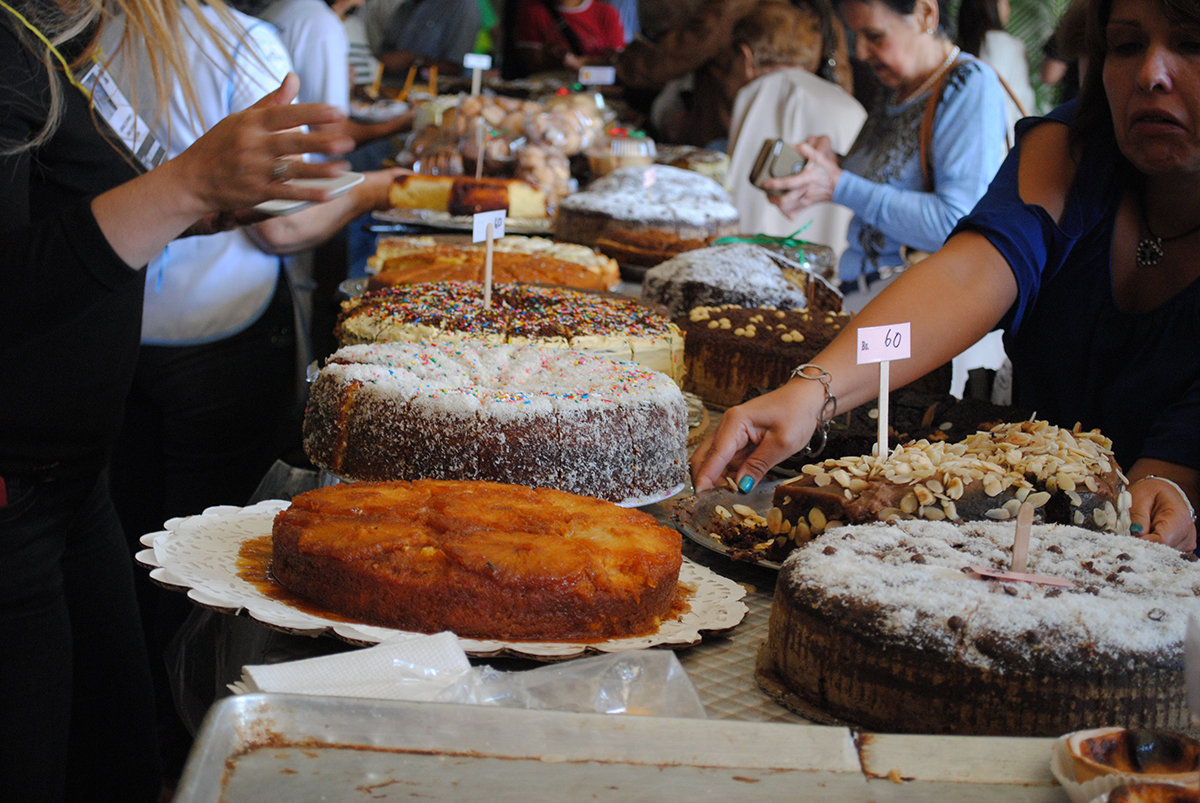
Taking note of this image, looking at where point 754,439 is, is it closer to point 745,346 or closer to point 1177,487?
point 1177,487

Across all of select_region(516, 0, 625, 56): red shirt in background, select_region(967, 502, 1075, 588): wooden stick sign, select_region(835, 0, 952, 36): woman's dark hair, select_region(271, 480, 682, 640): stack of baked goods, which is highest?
select_region(516, 0, 625, 56): red shirt in background

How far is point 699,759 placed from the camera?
2.80ft

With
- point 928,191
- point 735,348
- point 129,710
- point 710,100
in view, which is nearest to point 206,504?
point 129,710

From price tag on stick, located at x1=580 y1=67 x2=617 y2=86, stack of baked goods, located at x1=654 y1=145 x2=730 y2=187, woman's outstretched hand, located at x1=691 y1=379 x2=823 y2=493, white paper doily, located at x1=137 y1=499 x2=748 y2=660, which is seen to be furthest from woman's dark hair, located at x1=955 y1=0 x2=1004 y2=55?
white paper doily, located at x1=137 y1=499 x2=748 y2=660

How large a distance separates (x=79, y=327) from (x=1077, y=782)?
1.65 meters

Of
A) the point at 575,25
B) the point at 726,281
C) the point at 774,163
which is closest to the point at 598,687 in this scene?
the point at 726,281

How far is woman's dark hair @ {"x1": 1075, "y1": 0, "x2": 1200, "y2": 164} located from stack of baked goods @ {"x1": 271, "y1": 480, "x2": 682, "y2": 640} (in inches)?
45.6

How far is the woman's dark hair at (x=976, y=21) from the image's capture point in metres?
4.25

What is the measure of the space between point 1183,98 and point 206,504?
7.70ft

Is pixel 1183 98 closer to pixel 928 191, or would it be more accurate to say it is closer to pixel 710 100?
pixel 928 191

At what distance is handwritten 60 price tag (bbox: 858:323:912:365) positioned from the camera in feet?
4.58

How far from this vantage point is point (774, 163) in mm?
3629

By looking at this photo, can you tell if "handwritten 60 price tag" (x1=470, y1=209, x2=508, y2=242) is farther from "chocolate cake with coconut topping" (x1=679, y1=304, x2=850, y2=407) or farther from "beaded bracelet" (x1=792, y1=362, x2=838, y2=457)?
"beaded bracelet" (x1=792, y1=362, x2=838, y2=457)

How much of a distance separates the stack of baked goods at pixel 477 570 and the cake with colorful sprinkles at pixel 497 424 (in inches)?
9.2
